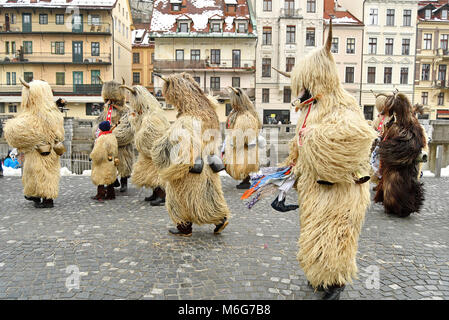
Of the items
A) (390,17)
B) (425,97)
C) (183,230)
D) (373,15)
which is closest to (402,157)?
(183,230)

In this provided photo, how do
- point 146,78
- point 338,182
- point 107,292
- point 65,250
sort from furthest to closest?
point 146,78 < point 65,250 < point 107,292 < point 338,182

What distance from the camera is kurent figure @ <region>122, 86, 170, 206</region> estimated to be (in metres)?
6.31

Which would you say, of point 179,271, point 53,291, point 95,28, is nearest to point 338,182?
point 179,271

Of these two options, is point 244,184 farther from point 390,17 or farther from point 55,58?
point 390,17

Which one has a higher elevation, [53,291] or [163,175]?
[163,175]

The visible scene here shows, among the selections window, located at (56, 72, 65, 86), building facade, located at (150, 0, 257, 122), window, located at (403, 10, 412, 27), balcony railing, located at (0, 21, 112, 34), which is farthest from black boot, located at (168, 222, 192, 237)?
window, located at (403, 10, 412, 27)

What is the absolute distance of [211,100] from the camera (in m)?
4.88

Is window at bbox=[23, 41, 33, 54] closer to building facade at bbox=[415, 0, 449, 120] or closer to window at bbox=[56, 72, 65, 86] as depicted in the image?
window at bbox=[56, 72, 65, 86]

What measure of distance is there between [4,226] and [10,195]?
238 cm

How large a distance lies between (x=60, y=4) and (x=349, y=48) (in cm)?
2500

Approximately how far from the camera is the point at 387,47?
111 ft

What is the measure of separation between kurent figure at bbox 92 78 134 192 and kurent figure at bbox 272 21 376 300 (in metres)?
4.89
